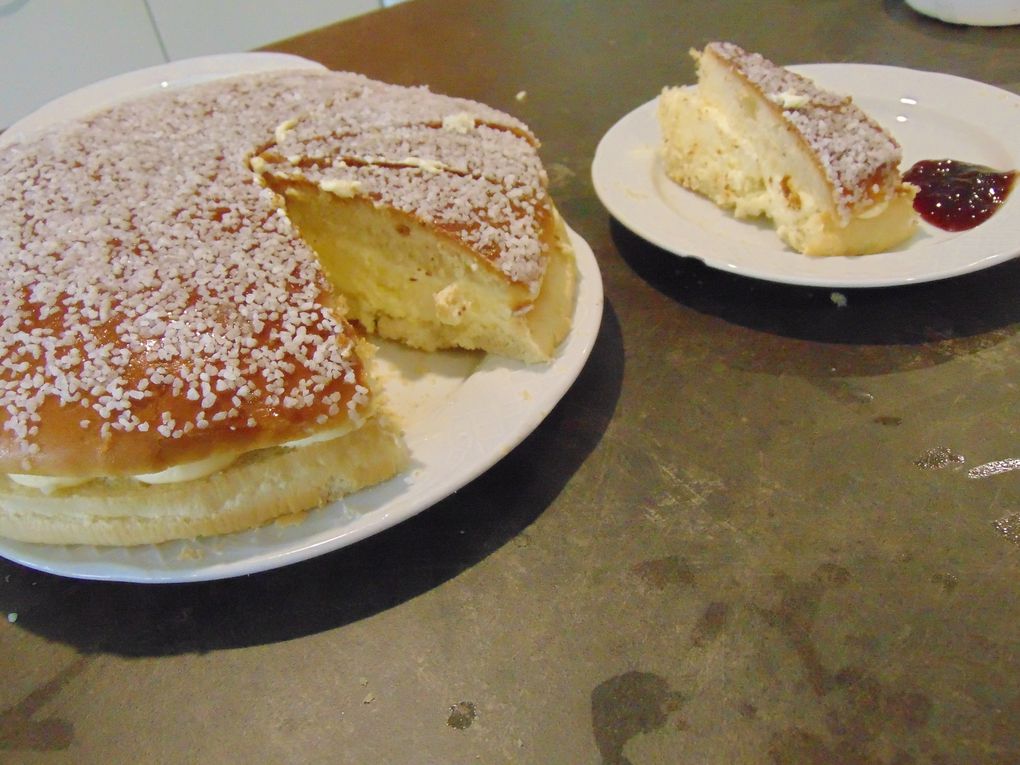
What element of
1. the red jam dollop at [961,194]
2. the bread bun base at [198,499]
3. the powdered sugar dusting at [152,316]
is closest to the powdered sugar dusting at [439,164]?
the powdered sugar dusting at [152,316]

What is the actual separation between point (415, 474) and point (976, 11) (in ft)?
9.53

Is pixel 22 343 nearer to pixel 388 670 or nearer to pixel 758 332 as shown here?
pixel 388 670

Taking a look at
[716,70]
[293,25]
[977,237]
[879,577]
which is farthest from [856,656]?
[293,25]

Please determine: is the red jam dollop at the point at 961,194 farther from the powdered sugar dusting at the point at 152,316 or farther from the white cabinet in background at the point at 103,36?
the white cabinet in background at the point at 103,36

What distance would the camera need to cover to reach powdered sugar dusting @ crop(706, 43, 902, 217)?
1637 millimetres

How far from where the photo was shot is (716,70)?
2.04m

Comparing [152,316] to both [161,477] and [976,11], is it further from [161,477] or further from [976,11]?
[976,11]

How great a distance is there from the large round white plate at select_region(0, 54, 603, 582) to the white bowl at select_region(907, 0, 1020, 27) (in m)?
2.27

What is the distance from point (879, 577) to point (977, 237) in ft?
2.78

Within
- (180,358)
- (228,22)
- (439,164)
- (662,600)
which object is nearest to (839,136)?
(439,164)

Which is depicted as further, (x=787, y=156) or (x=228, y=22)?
(x=228, y=22)

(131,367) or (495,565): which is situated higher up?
(131,367)

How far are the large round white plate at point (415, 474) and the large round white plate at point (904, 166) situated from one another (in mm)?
338

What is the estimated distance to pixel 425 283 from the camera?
163cm
